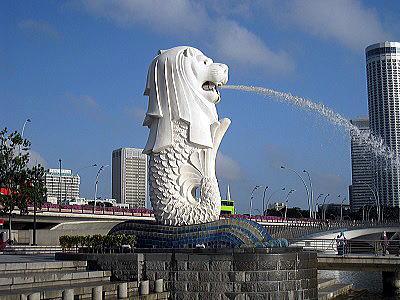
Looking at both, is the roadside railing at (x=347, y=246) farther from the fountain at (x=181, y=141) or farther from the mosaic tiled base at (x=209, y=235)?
the fountain at (x=181, y=141)

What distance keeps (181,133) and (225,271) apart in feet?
28.8

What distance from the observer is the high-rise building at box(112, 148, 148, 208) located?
139250 mm

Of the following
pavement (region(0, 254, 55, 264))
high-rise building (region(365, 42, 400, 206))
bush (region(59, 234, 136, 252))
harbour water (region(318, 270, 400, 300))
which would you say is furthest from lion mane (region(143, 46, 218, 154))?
high-rise building (region(365, 42, 400, 206))

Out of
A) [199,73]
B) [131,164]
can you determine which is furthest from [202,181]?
[131,164]

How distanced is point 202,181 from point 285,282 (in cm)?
788

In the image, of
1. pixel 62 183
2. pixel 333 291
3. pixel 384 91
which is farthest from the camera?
pixel 62 183

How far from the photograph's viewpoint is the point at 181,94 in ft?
82.2

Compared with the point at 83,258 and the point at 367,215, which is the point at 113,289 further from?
the point at 367,215

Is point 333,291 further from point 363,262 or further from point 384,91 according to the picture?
point 384,91

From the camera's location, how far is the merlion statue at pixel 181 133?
80.1 ft

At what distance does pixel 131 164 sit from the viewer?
465ft

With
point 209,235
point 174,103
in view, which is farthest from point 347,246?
point 174,103

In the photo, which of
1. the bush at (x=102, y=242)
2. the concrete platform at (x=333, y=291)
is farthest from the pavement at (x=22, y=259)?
the concrete platform at (x=333, y=291)

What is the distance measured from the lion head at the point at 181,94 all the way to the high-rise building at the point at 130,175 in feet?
372
